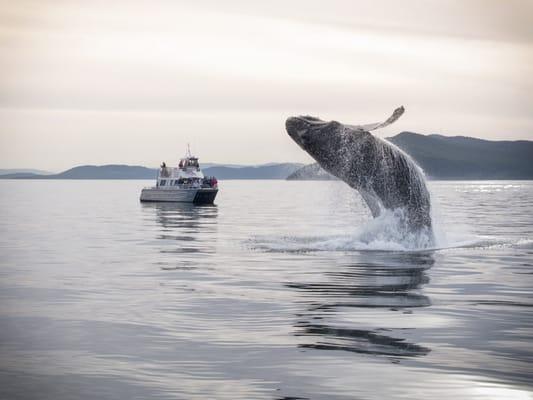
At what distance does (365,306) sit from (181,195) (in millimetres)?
80387

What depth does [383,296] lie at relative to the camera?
16.4 meters

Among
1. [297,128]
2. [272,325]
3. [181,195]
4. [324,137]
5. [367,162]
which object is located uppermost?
[297,128]

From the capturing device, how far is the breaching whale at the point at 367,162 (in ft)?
79.7

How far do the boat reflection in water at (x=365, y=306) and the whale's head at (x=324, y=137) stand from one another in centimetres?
303

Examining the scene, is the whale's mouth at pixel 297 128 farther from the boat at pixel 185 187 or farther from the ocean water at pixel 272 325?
the boat at pixel 185 187

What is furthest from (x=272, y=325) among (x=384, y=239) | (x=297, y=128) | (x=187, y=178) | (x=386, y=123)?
(x=187, y=178)

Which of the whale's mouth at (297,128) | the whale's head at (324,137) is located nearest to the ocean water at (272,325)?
the whale's head at (324,137)

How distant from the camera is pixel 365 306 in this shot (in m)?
15.1

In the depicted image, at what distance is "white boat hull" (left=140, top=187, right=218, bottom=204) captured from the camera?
9188 cm

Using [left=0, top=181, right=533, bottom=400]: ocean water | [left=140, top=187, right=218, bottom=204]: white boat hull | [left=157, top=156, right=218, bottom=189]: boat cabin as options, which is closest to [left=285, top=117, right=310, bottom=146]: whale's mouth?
Answer: [left=0, top=181, right=533, bottom=400]: ocean water

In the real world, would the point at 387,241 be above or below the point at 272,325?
above

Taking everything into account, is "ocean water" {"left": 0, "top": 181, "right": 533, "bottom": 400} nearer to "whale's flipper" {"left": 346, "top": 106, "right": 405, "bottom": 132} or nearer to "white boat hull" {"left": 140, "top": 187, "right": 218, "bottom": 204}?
"whale's flipper" {"left": 346, "top": 106, "right": 405, "bottom": 132}

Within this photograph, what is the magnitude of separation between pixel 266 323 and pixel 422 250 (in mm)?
13617

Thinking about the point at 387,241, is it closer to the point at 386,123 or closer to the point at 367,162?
the point at 367,162
